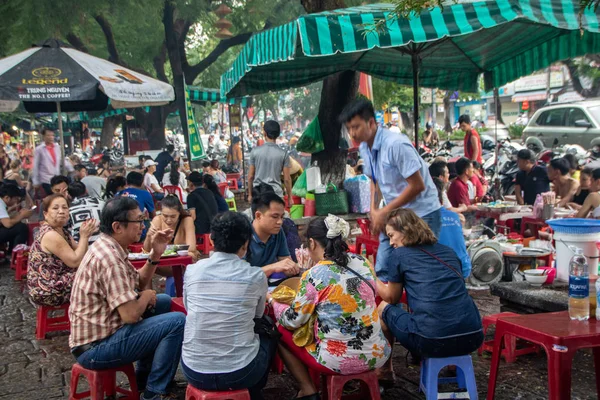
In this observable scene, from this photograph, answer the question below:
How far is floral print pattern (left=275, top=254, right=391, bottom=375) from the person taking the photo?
3562 mm

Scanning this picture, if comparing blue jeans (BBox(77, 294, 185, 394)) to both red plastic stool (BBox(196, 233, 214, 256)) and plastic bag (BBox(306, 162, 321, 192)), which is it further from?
plastic bag (BBox(306, 162, 321, 192))

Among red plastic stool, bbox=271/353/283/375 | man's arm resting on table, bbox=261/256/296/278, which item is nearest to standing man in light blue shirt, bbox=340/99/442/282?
man's arm resting on table, bbox=261/256/296/278

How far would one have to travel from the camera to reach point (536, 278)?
5.04 m

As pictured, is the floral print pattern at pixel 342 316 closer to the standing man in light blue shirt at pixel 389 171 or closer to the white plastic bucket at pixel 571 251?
the standing man in light blue shirt at pixel 389 171

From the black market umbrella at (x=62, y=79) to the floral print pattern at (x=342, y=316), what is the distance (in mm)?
6204

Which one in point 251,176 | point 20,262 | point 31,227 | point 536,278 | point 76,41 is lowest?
point 20,262

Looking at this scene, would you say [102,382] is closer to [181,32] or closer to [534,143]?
[534,143]

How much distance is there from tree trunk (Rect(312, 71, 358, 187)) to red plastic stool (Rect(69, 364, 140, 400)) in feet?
23.4

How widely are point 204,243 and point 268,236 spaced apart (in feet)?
13.4

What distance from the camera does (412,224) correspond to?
3.82 metres

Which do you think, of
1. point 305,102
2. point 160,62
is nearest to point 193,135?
point 160,62

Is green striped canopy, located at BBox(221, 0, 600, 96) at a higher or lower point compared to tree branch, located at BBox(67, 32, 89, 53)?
lower

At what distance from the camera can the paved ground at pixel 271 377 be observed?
4.30m

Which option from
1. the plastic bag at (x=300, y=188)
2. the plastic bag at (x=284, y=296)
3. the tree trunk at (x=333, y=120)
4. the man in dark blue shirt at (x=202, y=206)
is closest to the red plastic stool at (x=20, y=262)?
the man in dark blue shirt at (x=202, y=206)
